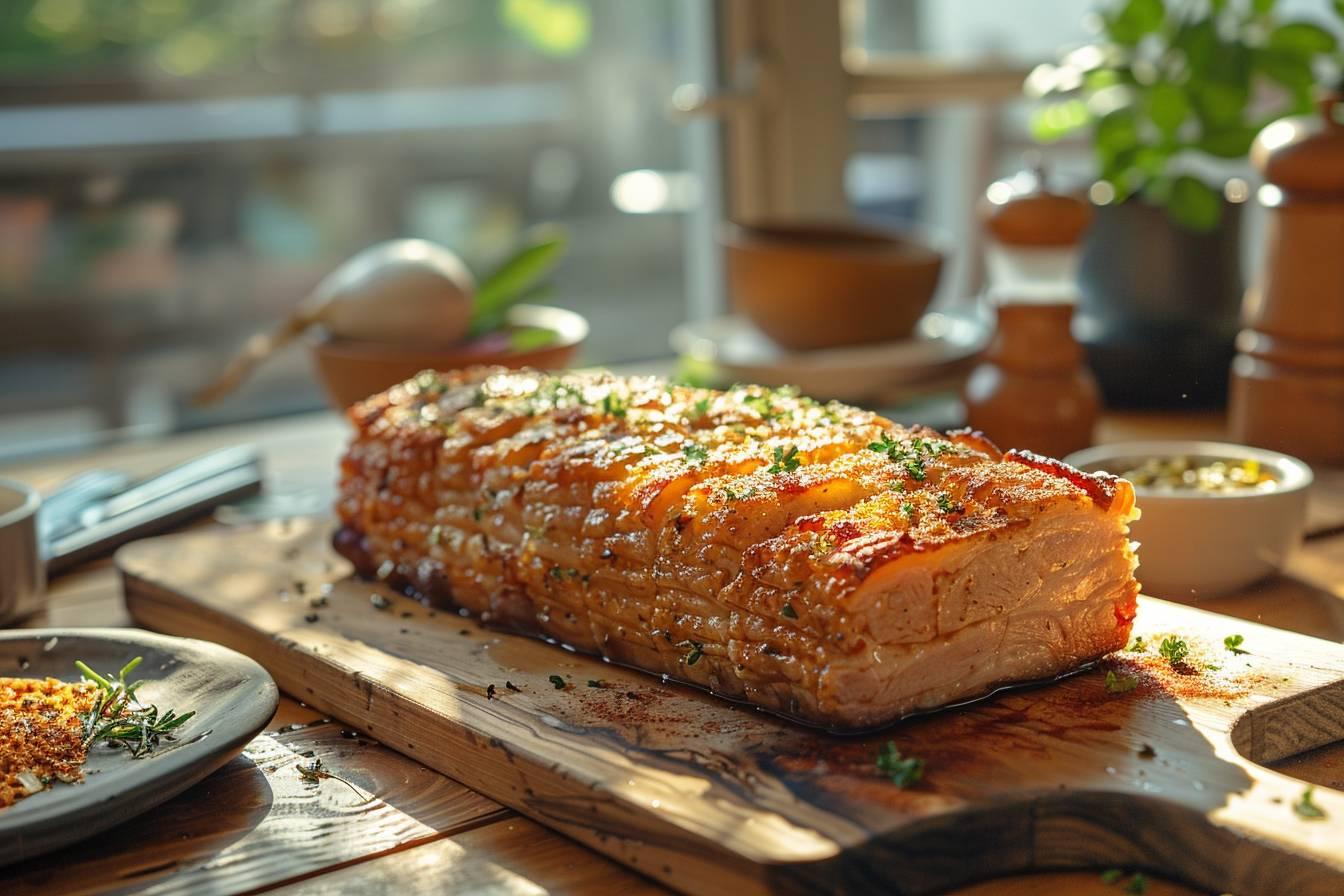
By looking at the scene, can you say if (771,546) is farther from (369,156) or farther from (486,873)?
(369,156)

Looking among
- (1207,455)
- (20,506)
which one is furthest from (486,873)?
(1207,455)

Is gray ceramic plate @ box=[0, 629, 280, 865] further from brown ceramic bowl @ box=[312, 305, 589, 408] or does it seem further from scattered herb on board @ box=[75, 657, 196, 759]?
brown ceramic bowl @ box=[312, 305, 589, 408]

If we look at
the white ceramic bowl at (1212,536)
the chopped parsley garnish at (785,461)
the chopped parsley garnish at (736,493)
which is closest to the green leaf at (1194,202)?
the white ceramic bowl at (1212,536)

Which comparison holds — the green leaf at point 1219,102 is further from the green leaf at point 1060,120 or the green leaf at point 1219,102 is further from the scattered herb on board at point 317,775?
the scattered herb on board at point 317,775

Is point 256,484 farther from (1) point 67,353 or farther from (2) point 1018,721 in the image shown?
(1) point 67,353

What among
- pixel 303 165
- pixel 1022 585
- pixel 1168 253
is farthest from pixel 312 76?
pixel 1022 585
